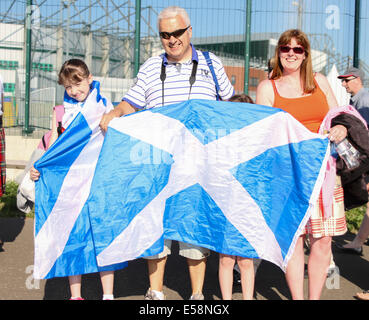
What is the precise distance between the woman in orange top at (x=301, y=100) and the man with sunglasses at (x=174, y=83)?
0.43 m

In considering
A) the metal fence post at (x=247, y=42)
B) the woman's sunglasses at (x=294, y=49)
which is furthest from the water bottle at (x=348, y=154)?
the metal fence post at (x=247, y=42)

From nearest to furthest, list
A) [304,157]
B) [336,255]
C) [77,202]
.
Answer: [304,157] < [77,202] < [336,255]

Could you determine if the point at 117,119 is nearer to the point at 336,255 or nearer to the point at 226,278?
the point at 226,278

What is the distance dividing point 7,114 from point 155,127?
6.36 metres

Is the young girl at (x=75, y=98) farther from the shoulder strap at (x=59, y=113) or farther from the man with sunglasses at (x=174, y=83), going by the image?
the man with sunglasses at (x=174, y=83)

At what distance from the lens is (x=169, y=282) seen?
5023mm

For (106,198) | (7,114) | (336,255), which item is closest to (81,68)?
(106,198)

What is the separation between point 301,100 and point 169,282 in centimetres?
212

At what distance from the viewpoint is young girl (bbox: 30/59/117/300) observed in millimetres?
4047

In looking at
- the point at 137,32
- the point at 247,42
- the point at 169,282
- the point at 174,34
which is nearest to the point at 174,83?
the point at 174,34

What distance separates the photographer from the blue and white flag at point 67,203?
399 centimetres

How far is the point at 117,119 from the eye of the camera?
12.9ft

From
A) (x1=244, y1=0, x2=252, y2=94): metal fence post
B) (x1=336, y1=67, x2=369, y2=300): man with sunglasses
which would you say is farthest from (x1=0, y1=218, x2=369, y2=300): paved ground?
(x1=244, y1=0, x2=252, y2=94): metal fence post

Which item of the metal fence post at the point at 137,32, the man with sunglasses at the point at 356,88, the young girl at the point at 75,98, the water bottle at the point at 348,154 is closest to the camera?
the water bottle at the point at 348,154
